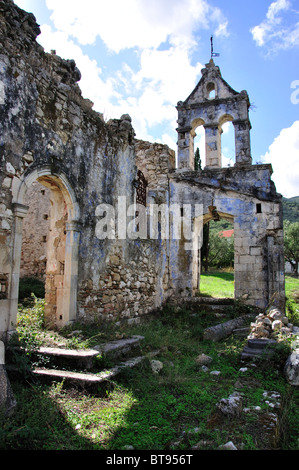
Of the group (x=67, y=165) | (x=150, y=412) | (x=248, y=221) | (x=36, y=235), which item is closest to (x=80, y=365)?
(x=150, y=412)

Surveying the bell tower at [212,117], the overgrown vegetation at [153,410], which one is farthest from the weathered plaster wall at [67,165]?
the bell tower at [212,117]

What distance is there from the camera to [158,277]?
395 inches

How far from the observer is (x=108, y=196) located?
7.43m

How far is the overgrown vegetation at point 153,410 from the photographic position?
9.86 feet

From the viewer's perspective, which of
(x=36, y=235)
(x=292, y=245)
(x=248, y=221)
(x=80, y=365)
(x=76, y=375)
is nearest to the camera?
(x=76, y=375)

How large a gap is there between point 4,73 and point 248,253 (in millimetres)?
8121

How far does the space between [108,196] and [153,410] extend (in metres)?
4.82

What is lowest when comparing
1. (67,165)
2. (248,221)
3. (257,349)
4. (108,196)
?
(257,349)

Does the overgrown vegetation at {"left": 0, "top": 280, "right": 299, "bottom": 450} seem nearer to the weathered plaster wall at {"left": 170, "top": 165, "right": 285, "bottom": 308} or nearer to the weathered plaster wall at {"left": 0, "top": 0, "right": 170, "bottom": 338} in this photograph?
the weathered plaster wall at {"left": 0, "top": 0, "right": 170, "bottom": 338}

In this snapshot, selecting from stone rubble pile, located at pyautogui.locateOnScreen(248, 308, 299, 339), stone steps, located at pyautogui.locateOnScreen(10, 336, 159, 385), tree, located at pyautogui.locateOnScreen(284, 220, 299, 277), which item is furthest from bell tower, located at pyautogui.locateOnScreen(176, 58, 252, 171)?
tree, located at pyautogui.locateOnScreen(284, 220, 299, 277)

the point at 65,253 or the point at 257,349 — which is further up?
the point at 65,253

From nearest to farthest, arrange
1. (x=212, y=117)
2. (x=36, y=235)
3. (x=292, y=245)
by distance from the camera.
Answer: (x=212, y=117) < (x=36, y=235) < (x=292, y=245)

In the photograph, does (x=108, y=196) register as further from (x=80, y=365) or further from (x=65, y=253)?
(x=80, y=365)

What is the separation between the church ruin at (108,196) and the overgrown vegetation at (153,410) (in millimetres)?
1377
